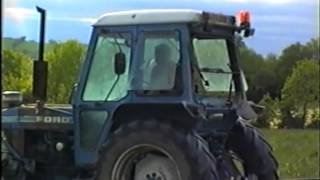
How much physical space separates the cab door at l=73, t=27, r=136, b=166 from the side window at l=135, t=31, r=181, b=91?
0.17 metres

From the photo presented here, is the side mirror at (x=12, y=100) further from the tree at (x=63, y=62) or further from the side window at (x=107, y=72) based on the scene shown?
the tree at (x=63, y=62)

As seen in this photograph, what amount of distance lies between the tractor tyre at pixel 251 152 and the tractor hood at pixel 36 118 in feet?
6.76

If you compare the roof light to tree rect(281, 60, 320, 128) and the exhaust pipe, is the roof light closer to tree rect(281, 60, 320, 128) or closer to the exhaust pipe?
the exhaust pipe

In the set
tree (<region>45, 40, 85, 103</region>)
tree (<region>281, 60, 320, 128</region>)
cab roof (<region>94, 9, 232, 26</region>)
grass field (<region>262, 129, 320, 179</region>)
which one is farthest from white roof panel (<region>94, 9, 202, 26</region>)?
tree (<region>281, 60, 320, 128</region>)

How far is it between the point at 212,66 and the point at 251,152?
1.22 metres

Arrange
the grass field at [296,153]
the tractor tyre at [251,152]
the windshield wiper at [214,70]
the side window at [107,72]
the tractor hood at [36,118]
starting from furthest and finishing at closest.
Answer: the grass field at [296,153] → the tractor tyre at [251,152] → the tractor hood at [36,118] → the windshield wiper at [214,70] → the side window at [107,72]

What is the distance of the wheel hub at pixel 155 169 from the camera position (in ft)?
29.2

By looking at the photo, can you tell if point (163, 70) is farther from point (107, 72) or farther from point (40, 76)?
point (40, 76)

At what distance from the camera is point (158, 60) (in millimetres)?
9039

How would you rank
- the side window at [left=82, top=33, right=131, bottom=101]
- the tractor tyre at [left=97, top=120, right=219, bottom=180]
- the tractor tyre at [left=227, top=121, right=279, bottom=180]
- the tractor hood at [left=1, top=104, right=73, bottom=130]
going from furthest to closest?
the tractor tyre at [left=227, top=121, right=279, bottom=180] < the tractor hood at [left=1, top=104, right=73, bottom=130] < the side window at [left=82, top=33, right=131, bottom=101] < the tractor tyre at [left=97, top=120, right=219, bottom=180]

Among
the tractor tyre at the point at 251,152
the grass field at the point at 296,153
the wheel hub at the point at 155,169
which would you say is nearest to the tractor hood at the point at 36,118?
the wheel hub at the point at 155,169

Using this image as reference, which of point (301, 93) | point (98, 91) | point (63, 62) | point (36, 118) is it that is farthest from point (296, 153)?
point (98, 91)

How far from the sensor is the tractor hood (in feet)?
32.3

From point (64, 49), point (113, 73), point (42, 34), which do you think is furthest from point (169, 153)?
point (64, 49)
